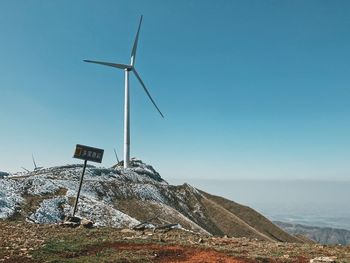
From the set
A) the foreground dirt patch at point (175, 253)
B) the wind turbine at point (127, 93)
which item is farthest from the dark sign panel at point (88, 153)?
the wind turbine at point (127, 93)

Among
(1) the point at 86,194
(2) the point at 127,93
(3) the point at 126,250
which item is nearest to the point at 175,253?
(3) the point at 126,250

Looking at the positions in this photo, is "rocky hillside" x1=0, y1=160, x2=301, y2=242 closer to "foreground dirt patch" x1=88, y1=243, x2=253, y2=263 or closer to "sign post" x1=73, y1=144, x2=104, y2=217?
"sign post" x1=73, y1=144, x2=104, y2=217

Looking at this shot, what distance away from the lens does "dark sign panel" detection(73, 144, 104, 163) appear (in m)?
47.1

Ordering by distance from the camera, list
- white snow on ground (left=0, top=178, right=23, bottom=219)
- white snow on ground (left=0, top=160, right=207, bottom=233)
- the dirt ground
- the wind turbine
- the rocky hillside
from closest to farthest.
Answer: the dirt ground, white snow on ground (left=0, top=178, right=23, bottom=219), white snow on ground (left=0, top=160, right=207, bottom=233), the rocky hillside, the wind turbine

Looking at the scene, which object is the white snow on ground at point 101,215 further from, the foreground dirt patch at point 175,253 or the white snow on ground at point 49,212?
the foreground dirt patch at point 175,253

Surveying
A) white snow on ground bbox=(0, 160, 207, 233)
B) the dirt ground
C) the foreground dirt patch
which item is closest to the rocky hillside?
white snow on ground bbox=(0, 160, 207, 233)

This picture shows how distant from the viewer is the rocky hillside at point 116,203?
51.8m

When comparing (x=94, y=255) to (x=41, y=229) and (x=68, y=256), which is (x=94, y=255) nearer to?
(x=68, y=256)

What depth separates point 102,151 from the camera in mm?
48906

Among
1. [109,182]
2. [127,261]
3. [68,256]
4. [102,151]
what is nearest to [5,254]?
[68,256]

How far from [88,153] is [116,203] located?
2496 cm

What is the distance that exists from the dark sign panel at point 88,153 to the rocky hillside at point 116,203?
9.56 meters

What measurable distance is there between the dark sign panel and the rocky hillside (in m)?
9.56

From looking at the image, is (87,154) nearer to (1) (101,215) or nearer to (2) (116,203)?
(1) (101,215)
